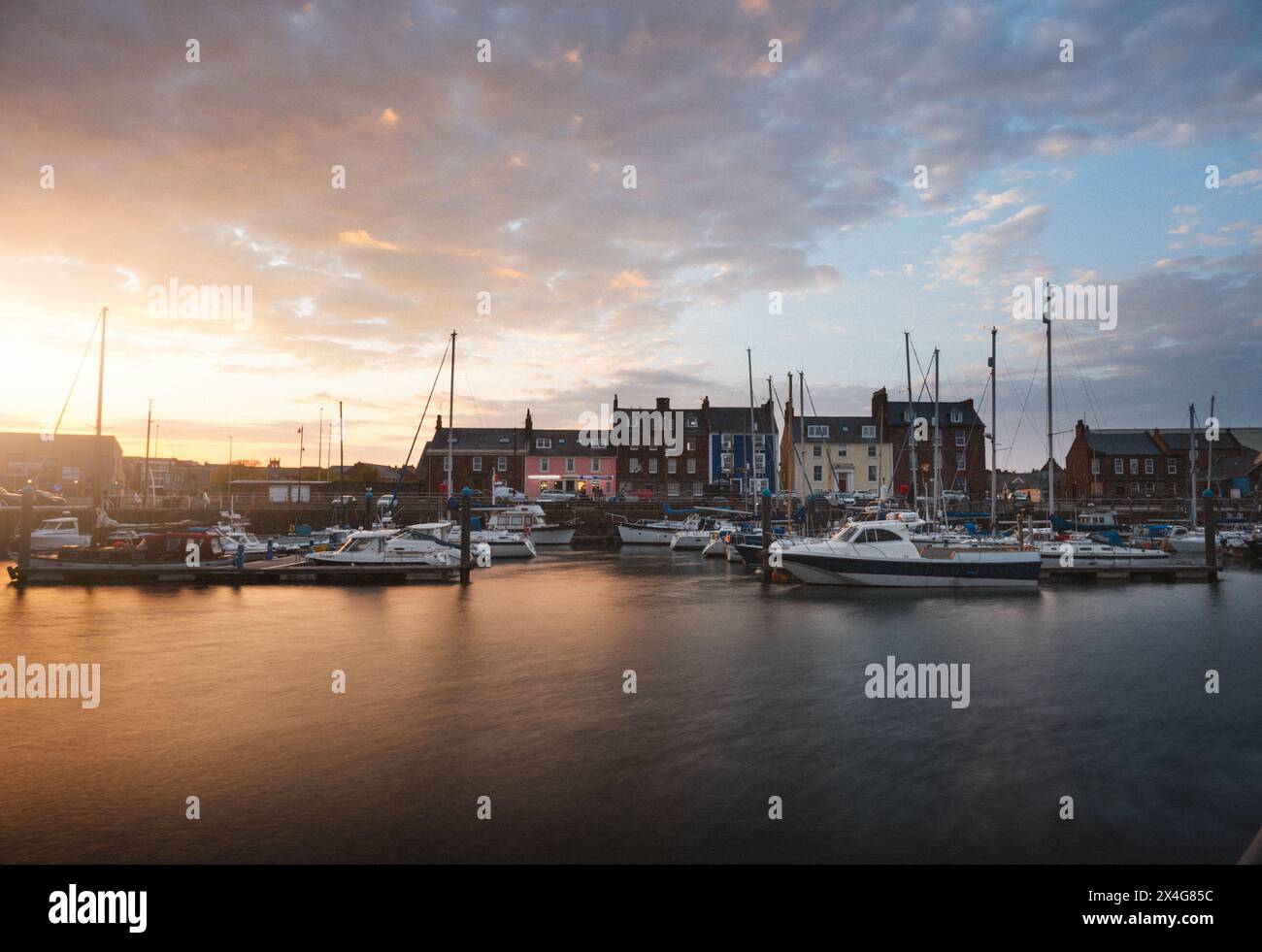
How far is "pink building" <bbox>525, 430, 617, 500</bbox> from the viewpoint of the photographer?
84125 mm

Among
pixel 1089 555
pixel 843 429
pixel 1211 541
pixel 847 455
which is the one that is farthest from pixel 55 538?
pixel 843 429

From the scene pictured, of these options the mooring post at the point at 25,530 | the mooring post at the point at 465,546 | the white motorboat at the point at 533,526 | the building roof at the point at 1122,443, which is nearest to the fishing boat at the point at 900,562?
the mooring post at the point at 465,546

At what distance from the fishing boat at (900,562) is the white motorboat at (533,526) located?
30.6 meters

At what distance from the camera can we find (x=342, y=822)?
9594 mm

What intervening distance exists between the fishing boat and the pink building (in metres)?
52.4

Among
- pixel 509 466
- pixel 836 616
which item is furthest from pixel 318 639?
pixel 509 466

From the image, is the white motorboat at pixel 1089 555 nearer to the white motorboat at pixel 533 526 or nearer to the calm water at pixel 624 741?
the calm water at pixel 624 741

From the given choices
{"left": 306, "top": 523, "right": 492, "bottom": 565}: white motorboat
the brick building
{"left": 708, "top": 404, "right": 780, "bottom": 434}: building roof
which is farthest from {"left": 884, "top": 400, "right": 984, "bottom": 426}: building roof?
{"left": 306, "top": 523, "right": 492, "bottom": 565}: white motorboat

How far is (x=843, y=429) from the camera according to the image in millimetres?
85062

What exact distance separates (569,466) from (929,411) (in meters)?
39.8

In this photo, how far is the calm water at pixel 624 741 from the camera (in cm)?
934

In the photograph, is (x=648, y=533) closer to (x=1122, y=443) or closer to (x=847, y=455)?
(x=847, y=455)
